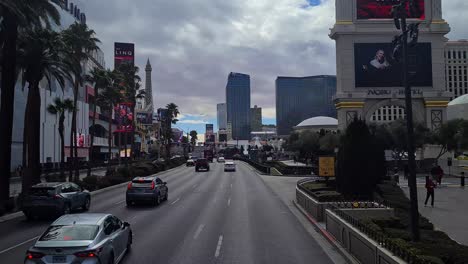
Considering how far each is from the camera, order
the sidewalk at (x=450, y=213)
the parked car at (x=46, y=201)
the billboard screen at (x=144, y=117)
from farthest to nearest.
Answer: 1. the billboard screen at (x=144, y=117)
2. the parked car at (x=46, y=201)
3. the sidewalk at (x=450, y=213)

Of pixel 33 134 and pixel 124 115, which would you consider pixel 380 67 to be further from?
pixel 33 134

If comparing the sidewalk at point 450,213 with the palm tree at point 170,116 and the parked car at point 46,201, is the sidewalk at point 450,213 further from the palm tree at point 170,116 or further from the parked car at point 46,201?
the palm tree at point 170,116

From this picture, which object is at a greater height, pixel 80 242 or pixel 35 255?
pixel 80 242

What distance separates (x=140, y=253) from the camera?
41.8 ft

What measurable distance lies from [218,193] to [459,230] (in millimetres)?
19115

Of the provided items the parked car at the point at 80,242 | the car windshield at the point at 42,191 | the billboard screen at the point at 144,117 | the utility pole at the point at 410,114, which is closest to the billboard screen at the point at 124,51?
the billboard screen at the point at 144,117

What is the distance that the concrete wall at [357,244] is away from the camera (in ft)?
30.1

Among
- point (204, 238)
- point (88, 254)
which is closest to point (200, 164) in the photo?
point (204, 238)

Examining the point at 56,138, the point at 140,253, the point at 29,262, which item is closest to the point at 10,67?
the point at 140,253

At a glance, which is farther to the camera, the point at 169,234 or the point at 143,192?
the point at 143,192

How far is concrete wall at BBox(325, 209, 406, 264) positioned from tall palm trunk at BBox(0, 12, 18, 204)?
17854mm

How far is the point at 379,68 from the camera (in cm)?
8238

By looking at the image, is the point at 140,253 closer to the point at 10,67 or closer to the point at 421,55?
the point at 10,67

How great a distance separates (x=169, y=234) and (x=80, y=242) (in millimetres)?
6691
